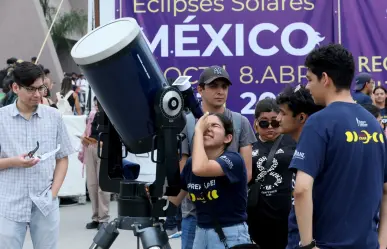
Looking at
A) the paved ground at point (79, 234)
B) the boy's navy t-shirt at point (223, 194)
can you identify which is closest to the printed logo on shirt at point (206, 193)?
the boy's navy t-shirt at point (223, 194)

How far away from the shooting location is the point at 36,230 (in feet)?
15.6

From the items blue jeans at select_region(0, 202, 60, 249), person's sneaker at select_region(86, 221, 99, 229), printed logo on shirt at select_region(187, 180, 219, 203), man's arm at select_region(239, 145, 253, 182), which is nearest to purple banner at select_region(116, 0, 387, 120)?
man's arm at select_region(239, 145, 253, 182)

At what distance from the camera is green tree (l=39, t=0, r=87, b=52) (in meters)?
33.2

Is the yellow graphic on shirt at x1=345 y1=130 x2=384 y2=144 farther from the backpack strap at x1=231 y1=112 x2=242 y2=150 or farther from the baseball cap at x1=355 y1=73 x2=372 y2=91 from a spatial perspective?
the baseball cap at x1=355 y1=73 x2=372 y2=91

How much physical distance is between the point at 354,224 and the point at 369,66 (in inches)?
166

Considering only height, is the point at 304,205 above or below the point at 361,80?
below

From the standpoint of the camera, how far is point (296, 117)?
161 inches

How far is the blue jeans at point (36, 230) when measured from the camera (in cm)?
463

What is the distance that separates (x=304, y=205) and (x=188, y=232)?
171cm

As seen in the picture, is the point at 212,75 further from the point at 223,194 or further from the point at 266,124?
the point at 223,194

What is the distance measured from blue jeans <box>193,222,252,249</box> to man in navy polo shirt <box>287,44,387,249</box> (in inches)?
27.1

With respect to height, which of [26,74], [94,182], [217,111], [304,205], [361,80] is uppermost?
[26,74]

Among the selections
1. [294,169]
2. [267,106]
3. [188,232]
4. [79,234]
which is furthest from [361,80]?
[79,234]

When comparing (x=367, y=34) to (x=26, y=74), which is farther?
(x=367, y=34)
